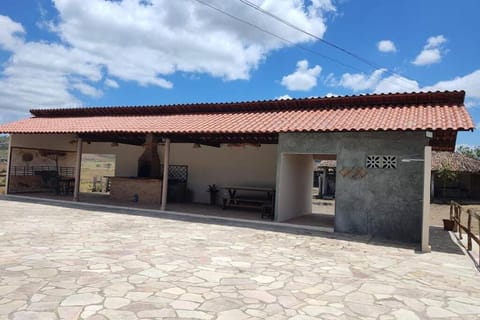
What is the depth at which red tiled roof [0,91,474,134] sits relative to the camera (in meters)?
8.84

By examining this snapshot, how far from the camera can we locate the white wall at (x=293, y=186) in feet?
34.1

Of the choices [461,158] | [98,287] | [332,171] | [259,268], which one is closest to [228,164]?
[259,268]

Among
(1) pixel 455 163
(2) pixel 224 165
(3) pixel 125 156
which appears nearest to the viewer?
(2) pixel 224 165

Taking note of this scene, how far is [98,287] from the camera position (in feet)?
14.7

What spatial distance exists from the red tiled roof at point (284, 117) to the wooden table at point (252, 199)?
2733mm

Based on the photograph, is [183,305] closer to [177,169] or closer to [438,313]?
[438,313]

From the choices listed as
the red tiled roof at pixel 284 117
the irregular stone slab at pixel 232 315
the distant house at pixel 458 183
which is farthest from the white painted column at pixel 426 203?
the distant house at pixel 458 183

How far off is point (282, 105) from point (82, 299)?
945 centimetres

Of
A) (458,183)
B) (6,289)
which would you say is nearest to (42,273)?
(6,289)

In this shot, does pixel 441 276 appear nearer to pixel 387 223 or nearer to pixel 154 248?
pixel 387 223

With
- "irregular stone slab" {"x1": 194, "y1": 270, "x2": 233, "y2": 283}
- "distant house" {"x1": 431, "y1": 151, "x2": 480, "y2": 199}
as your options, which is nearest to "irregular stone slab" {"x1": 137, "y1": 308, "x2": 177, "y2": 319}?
"irregular stone slab" {"x1": 194, "y1": 270, "x2": 233, "y2": 283}

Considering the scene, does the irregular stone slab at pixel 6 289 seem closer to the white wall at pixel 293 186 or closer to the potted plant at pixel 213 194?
the white wall at pixel 293 186

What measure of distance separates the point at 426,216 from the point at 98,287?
657 cm

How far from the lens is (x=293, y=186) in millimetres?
11539
